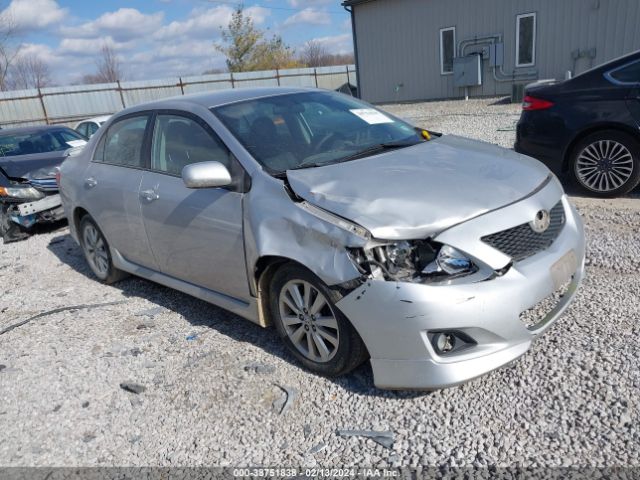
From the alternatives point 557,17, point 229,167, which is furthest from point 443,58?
point 229,167

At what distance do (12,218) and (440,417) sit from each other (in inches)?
267

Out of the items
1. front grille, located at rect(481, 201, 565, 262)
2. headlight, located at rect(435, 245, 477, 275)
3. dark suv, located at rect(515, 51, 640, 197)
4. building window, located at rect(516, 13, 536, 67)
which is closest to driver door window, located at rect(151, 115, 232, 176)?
headlight, located at rect(435, 245, 477, 275)

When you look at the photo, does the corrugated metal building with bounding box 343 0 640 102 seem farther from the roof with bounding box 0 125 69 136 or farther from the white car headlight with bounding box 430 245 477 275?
the white car headlight with bounding box 430 245 477 275

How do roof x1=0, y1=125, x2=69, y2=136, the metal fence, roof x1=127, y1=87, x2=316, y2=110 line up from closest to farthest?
roof x1=127, y1=87, x2=316, y2=110
roof x1=0, y1=125, x2=69, y2=136
the metal fence

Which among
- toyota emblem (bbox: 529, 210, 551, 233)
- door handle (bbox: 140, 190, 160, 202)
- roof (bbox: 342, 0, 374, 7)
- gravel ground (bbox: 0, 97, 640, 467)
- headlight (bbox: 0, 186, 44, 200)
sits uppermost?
roof (bbox: 342, 0, 374, 7)

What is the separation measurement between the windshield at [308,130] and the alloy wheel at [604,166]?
2687 mm

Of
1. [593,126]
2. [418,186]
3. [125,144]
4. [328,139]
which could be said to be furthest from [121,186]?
[593,126]

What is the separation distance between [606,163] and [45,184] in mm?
7117

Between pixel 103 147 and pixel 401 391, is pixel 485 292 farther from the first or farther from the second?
pixel 103 147

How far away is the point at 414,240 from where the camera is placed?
8.20ft

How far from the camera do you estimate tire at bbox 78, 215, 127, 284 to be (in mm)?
4871

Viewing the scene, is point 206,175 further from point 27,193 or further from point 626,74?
point 27,193

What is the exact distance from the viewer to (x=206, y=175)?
10.3 feet

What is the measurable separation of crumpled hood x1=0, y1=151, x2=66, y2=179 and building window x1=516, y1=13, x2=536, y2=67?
14.2 metres
